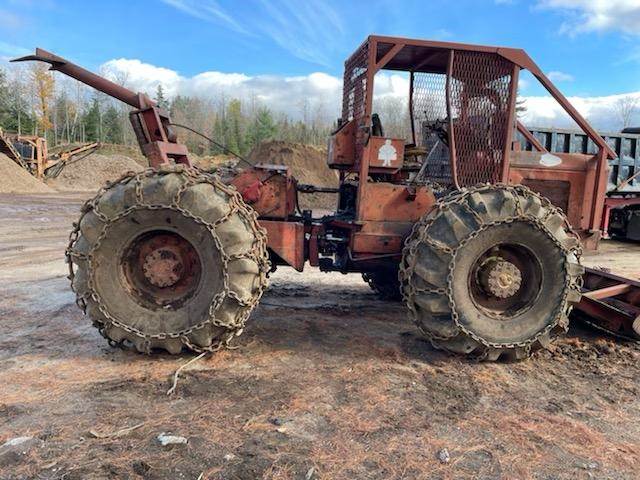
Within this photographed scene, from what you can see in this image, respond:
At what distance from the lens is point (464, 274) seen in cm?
446

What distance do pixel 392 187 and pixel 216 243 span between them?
1.86m

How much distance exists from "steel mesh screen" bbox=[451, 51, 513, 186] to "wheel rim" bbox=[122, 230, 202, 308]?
2.73 metres

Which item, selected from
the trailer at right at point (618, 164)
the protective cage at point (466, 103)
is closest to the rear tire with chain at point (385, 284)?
the protective cage at point (466, 103)

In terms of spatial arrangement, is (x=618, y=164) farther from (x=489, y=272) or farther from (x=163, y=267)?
(x=163, y=267)

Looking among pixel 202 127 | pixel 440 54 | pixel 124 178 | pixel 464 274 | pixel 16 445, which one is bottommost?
pixel 16 445

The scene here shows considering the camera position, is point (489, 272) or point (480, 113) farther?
point (480, 113)

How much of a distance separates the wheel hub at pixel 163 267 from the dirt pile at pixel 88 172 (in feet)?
111

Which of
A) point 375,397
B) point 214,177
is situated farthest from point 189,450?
point 214,177

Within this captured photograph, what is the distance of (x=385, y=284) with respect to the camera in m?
6.88

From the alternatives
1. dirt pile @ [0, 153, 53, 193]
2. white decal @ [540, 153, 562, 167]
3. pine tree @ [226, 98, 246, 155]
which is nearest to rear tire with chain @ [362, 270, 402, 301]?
white decal @ [540, 153, 562, 167]

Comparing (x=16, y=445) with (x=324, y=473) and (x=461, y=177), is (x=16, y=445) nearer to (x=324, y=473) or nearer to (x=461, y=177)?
(x=324, y=473)

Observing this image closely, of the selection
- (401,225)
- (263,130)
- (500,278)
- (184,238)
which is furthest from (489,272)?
(263,130)

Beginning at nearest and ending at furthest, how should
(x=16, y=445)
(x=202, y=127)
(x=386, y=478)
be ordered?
(x=386, y=478) < (x=16, y=445) < (x=202, y=127)

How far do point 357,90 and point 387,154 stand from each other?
33.6 inches
